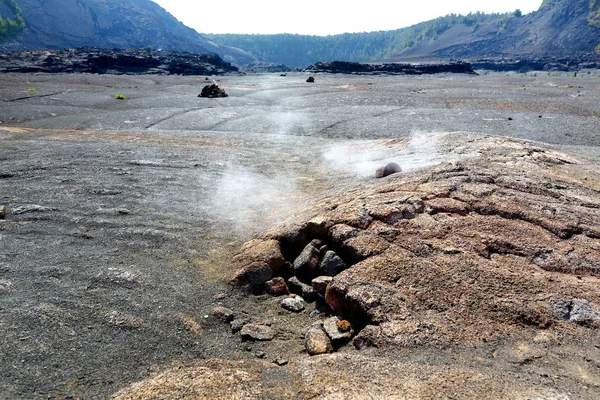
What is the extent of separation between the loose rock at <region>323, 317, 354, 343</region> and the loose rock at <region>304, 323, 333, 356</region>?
3 centimetres

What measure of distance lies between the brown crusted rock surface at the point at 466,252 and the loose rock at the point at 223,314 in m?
0.74

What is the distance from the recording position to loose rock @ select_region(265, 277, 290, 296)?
11.3ft

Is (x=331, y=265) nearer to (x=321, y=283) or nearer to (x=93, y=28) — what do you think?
(x=321, y=283)

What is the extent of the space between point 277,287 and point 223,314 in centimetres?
53

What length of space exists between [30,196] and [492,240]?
5.28 meters

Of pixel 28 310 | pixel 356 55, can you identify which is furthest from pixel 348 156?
pixel 356 55

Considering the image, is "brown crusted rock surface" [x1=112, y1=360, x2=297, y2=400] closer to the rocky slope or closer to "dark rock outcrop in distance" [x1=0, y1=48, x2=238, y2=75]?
"dark rock outcrop in distance" [x1=0, y1=48, x2=238, y2=75]

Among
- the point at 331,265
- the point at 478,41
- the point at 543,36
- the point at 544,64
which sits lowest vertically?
the point at 331,265

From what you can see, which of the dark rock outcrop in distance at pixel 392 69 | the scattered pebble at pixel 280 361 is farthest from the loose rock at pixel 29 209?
the dark rock outcrop in distance at pixel 392 69

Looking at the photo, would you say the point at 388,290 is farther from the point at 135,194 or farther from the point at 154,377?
the point at 135,194

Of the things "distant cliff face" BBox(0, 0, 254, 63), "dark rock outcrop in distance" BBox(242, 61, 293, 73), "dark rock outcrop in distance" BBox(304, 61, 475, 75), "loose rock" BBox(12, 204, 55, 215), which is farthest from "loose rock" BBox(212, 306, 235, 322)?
"distant cliff face" BBox(0, 0, 254, 63)


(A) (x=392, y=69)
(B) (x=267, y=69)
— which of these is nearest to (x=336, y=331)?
(A) (x=392, y=69)

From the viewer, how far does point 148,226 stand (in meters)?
4.48

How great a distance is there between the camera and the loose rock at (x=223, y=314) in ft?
10.2
